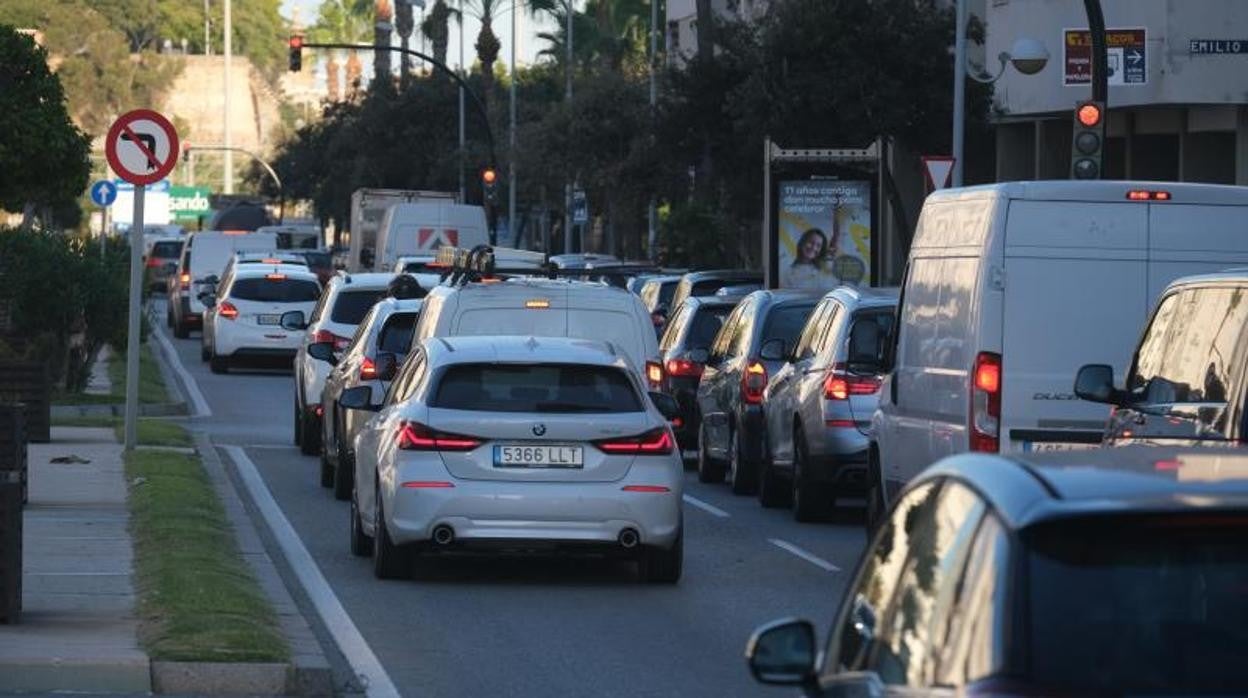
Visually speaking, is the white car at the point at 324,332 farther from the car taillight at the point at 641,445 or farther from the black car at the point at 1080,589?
the black car at the point at 1080,589

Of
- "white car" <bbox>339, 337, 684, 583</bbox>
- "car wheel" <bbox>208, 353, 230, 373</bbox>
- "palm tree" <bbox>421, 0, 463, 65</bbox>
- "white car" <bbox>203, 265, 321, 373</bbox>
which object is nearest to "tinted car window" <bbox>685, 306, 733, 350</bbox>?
"white car" <bbox>339, 337, 684, 583</bbox>

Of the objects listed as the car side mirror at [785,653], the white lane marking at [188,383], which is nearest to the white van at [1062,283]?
the car side mirror at [785,653]

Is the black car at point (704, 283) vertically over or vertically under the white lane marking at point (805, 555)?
over

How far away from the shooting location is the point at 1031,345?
1459 cm

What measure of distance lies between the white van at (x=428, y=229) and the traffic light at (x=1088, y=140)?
88.4ft

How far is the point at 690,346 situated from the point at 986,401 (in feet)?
38.8

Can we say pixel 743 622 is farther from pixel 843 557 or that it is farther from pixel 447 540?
pixel 843 557

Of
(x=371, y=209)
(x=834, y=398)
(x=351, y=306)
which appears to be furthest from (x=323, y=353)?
(x=371, y=209)

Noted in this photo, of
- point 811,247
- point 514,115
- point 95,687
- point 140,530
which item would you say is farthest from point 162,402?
point 514,115

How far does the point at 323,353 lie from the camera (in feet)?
79.5

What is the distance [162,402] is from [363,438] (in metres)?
18.0

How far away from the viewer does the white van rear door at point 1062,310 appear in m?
14.6

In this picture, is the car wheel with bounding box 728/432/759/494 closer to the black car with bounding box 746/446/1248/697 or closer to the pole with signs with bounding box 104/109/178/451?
the pole with signs with bounding box 104/109/178/451

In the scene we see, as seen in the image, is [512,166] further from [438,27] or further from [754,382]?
[754,382]
